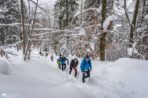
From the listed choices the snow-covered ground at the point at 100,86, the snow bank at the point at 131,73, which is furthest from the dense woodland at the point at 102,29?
the snow-covered ground at the point at 100,86

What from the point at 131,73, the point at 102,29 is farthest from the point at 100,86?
the point at 102,29

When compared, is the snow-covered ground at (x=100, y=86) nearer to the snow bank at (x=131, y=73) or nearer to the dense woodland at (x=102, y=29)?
the snow bank at (x=131, y=73)

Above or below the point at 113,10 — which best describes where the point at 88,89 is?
below

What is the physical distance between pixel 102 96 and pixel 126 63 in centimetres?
309

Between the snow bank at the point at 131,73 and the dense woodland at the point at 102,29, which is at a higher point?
the dense woodland at the point at 102,29

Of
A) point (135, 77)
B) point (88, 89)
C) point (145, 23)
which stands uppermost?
point (145, 23)

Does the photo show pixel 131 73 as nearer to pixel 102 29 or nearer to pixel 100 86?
pixel 100 86

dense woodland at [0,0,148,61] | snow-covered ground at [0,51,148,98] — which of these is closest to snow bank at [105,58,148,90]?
snow-covered ground at [0,51,148,98]

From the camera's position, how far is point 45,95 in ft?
27.9

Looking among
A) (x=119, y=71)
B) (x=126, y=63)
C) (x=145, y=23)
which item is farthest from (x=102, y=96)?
(x=145, y=23)

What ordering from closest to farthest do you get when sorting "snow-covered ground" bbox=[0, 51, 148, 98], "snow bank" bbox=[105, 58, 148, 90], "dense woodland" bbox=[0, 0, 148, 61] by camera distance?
"snow-covered ground" bbox=[0, 51, 148, 98], "snow bank" bbox=[105, 58, 148, 90], "dense woodland" bbox=[0, 0, 148, 61]

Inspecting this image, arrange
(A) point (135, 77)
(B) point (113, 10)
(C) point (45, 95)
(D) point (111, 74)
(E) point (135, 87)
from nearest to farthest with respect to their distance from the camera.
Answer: (C) point (45, 95) → (E) point (135, 87) → (A) point (135, 77) → (D) point (111, 74) → (B) point (113, 10)

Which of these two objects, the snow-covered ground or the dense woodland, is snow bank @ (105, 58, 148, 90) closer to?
the snow-covered ground

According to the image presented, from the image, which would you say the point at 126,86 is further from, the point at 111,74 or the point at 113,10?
the point at 113,10
